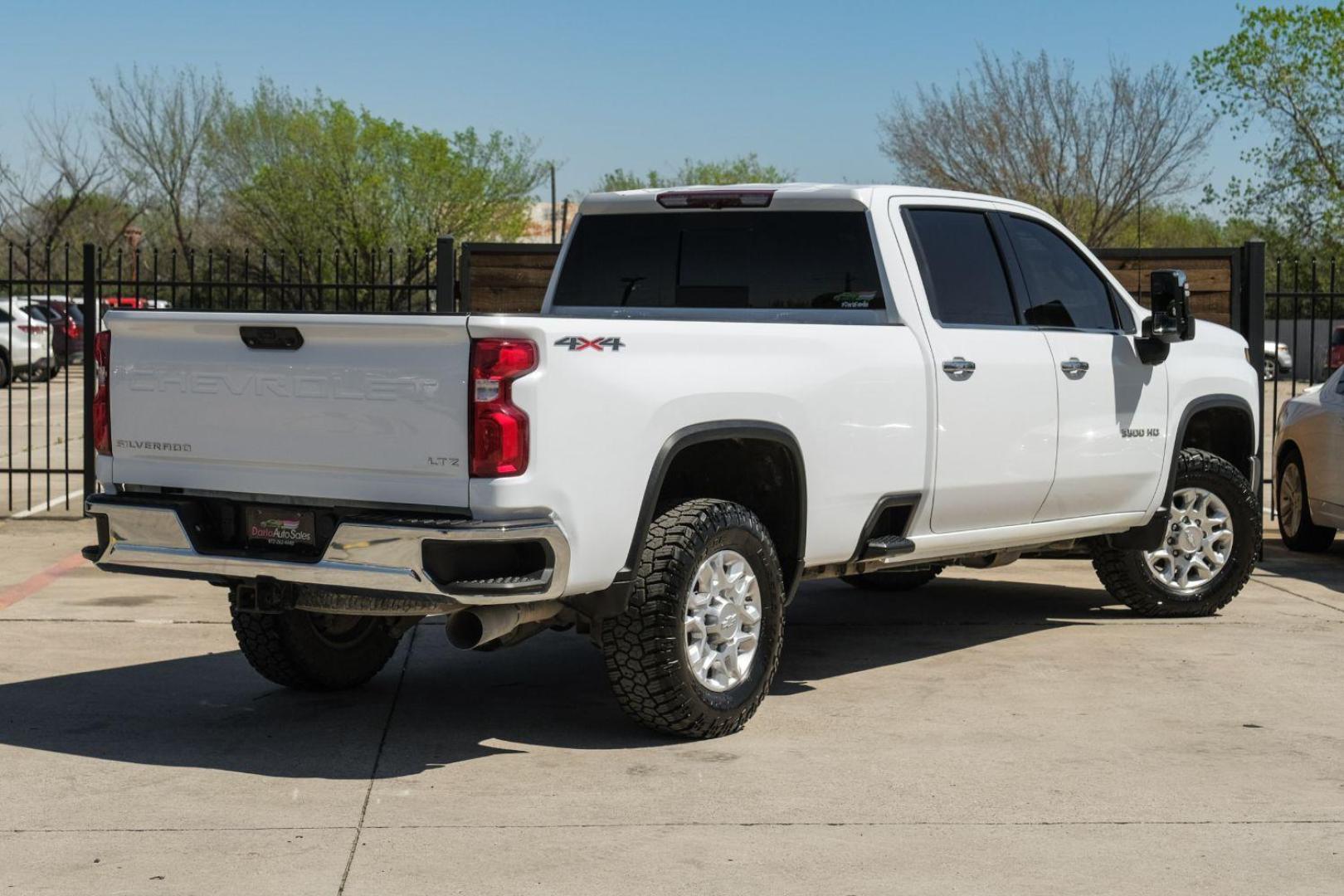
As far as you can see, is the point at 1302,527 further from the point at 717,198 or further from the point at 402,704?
the point at 402,704

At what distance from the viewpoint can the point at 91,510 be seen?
6797 mm

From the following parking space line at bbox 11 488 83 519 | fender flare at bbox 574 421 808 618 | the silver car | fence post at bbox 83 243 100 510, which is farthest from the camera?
parking space line at bbox 11 488 83 519

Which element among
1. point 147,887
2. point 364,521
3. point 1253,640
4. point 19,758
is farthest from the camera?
point 1253,640

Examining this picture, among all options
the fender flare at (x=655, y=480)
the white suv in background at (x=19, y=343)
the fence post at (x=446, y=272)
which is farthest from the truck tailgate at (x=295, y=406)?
the white suv in background at (x=19, y=343)

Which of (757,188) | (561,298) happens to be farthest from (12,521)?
(757,188)

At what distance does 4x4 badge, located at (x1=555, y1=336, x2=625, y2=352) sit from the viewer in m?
5.98

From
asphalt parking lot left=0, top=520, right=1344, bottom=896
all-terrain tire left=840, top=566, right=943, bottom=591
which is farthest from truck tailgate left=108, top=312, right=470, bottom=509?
all-terrain tire left=840, top=566, right=943, bottom=591

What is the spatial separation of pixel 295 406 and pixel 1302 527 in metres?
8.49

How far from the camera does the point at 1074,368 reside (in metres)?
8.41

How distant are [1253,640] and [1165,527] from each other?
0.72 meters

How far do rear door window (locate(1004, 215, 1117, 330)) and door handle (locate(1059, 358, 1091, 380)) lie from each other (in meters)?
0.21

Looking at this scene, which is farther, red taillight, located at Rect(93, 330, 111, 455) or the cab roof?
the cab roof

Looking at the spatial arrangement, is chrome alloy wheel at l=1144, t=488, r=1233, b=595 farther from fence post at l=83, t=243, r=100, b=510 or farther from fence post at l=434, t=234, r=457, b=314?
fence post at l=83, t=243, r=100, b=510

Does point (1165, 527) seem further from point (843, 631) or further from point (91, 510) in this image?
point (91, 510)
